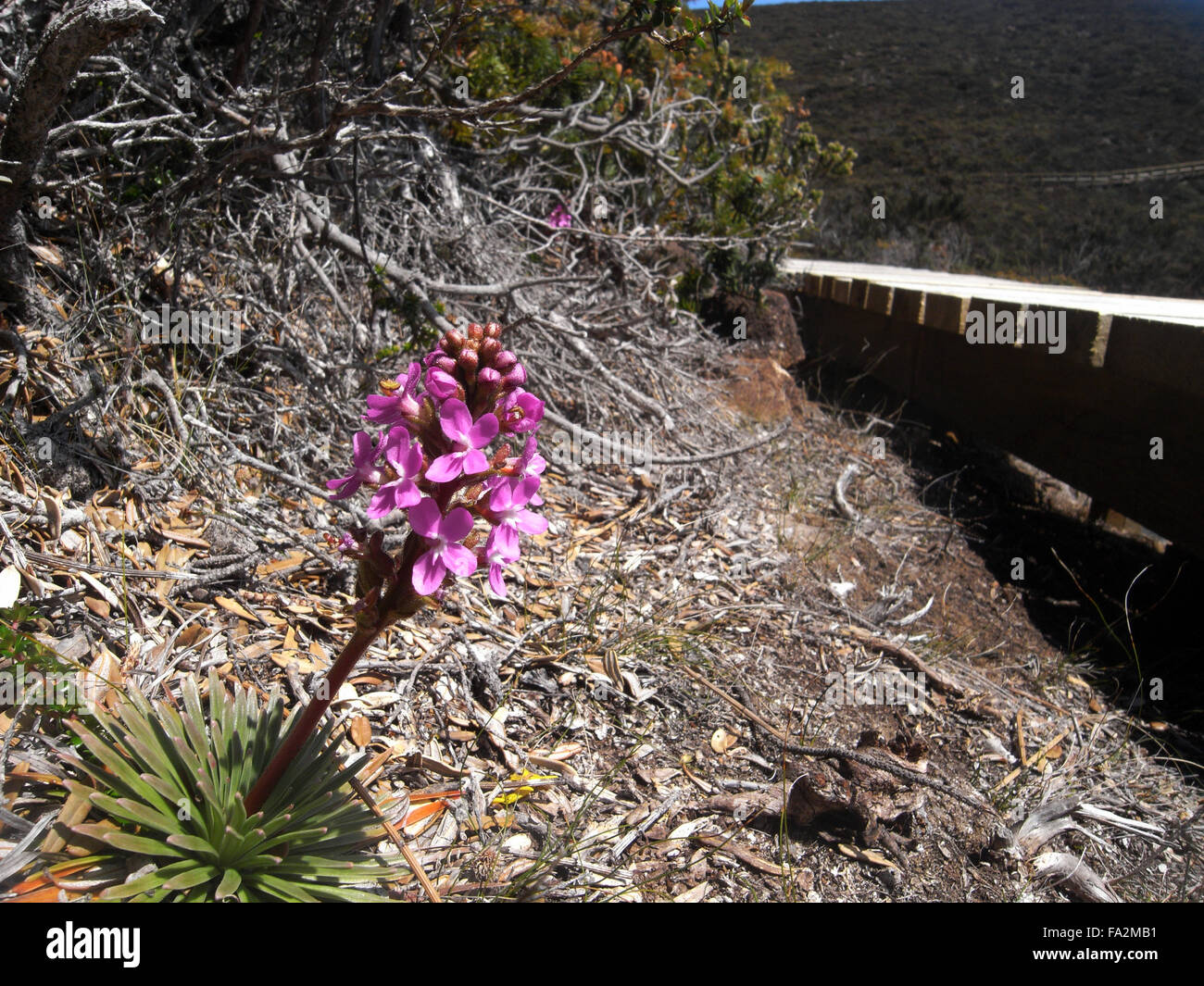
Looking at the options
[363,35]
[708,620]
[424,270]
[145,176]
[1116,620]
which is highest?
[363,35]

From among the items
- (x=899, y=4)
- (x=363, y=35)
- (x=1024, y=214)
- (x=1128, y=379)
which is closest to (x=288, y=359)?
(x=363, y=35)

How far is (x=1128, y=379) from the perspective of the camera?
354cm

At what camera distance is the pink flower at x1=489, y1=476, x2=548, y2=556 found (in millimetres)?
1259

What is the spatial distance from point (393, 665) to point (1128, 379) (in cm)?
341

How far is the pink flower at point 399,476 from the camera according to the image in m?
1.19

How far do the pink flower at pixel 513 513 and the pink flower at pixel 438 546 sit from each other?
0.07 m

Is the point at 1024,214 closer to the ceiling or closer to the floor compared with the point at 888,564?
closer to the ceiling

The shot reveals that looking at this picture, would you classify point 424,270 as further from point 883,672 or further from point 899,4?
point 899,4

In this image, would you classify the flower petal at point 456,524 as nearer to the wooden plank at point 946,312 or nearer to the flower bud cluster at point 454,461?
the flower bud cluster at point 454,461
